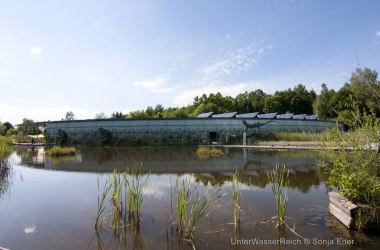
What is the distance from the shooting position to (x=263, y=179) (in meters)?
10.2

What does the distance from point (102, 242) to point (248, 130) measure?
3050cm

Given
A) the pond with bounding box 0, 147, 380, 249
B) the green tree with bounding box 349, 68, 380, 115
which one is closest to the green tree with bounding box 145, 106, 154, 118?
the pond with bounding box 0, 147, 380, 249

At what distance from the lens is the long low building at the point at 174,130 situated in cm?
3381

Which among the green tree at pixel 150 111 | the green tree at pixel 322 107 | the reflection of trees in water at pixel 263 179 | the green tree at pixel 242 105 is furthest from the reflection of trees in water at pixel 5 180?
the green tree at pixel 150 111

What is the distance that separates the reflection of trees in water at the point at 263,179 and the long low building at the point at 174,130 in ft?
68.5

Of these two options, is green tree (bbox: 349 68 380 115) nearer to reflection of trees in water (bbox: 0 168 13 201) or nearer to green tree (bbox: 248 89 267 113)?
reflection of trees in water (bbox: 0 168 13 201)

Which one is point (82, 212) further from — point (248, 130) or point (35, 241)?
point (248, 130)

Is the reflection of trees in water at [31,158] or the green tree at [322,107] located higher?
the green tree at [322,107]

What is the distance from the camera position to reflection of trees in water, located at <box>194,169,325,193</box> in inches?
364

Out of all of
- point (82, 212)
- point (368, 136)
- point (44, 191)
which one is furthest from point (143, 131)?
point (368, 136)

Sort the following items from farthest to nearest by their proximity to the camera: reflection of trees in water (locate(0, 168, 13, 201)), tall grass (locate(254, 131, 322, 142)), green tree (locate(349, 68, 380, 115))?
1. tall grass (locate(254, 131, 322, 142))
2. reflection of trees in water (locate(0, 168, 13, 201))
3. green tree (locate(349, 68, 380, 115))

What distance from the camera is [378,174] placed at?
17.8 feet

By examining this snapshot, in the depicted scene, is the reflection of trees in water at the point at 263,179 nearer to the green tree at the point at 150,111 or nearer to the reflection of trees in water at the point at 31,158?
the reflection of trees in water at the point at 31,158

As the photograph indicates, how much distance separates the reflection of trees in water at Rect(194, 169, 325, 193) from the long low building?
20.9 meters
